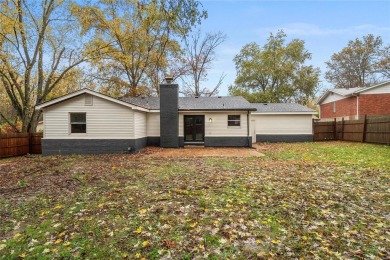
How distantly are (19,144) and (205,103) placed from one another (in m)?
12.2

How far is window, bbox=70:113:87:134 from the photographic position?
1297 centimetres

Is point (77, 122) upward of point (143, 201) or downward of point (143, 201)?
upward

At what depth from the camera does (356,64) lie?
104 feet

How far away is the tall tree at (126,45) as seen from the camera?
1955 centimetres

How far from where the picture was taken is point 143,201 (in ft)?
16.0

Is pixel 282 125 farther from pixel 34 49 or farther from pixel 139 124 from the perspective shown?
pixel 34 49

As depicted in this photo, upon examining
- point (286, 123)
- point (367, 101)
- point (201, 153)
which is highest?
point (367, 101)

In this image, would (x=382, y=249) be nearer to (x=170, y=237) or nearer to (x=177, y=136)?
(x=170, y=237)

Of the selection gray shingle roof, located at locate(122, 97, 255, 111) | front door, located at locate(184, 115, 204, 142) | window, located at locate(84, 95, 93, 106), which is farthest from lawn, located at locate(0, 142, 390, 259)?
front door, located at locate(184, 115, 204, 142)

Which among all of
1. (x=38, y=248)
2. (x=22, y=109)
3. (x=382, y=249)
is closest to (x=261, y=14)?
(x=382, y=249)

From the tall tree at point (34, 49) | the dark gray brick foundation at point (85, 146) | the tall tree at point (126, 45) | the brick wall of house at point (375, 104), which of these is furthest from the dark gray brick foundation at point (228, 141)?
the tall tree at point (34, 49)

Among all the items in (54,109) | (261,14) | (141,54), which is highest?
(141,54)

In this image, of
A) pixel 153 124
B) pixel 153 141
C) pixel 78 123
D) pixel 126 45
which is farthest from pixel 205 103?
Result: pixel 126 45

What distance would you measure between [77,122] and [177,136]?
20.5 ft
